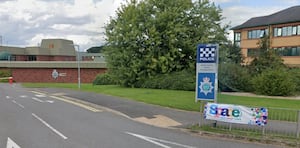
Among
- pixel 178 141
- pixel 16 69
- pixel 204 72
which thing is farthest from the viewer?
pixel 16 69

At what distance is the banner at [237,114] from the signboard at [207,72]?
1.87ft

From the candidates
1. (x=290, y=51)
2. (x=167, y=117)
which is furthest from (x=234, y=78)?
(x=290, y=51)

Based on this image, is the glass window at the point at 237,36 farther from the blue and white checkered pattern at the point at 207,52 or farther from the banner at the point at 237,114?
the banner at the point at 237,114

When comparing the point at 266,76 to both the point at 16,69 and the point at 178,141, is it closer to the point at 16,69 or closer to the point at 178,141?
the point at 178,141

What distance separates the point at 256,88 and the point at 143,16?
39.7 feet

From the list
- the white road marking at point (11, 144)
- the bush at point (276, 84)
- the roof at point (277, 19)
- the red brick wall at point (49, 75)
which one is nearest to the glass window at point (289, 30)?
the roof at point (277, 19)

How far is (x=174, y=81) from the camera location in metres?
24.4

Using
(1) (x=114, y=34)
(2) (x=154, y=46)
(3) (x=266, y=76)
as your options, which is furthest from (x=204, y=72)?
(1) (x=114, y=34)

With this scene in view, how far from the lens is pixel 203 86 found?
33.0 ft

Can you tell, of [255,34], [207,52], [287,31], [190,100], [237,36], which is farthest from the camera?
[237,36]

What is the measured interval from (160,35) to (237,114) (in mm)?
17602

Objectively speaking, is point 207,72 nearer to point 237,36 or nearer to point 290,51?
point 290,51

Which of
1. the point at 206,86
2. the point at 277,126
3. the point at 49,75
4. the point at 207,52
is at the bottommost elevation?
the point at 277,126

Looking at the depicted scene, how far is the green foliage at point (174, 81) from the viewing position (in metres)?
23.8
